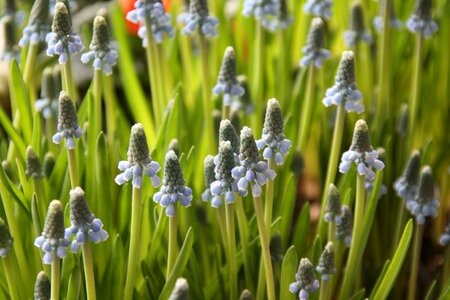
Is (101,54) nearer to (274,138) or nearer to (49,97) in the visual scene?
(49,97)

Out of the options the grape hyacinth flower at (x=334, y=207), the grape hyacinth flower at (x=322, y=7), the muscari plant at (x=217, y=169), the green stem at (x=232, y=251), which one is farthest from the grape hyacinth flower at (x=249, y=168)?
the grape hyacinth flower at (x=322, y=7)

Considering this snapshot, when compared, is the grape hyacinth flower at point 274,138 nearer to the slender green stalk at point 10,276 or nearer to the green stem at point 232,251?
the green stem at point 232,251

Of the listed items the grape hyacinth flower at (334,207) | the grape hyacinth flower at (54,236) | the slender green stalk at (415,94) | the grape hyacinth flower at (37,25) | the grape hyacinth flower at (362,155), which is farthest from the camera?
the slender green stalk at (415,94)

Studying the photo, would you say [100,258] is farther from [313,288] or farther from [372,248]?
[372,248]

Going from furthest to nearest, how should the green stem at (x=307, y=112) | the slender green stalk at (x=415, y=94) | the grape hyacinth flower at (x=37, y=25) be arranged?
the slender green stalk at (x=415, y=94) → the green stem at (x=307, y=112) → the grape hyacinth flower at (x=37, y=25)

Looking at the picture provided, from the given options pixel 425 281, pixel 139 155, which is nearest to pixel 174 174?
pixel 139 155

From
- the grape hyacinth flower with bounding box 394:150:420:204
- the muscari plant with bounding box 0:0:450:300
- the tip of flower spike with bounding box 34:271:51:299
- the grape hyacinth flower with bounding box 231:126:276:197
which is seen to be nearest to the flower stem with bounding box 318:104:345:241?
the muscari plant with bounding box 0:0:450:300

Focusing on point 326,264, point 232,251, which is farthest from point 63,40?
point 326,264
